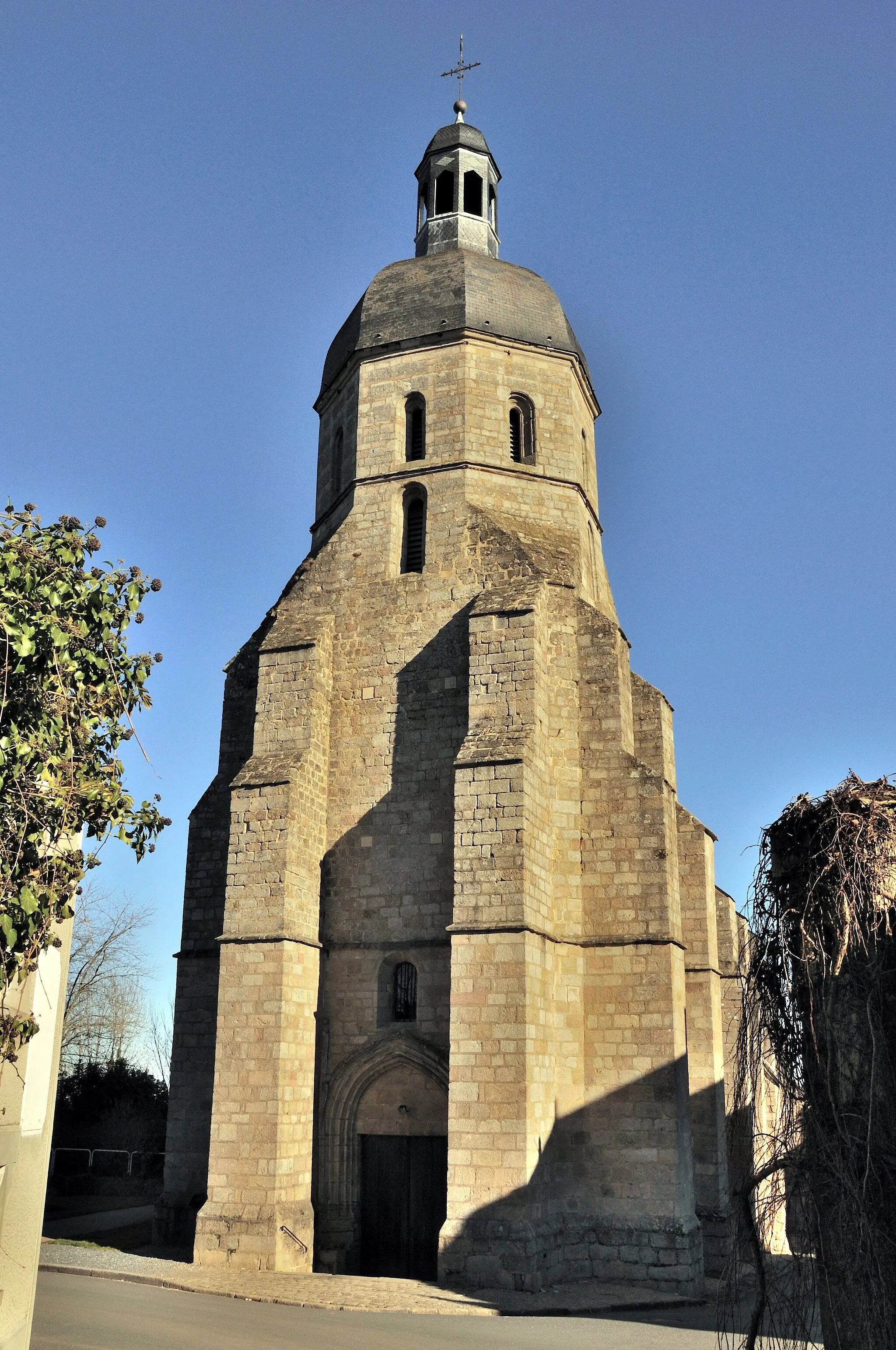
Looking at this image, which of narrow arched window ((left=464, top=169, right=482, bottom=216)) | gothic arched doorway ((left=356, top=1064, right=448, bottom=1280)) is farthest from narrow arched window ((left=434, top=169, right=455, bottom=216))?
gothic arched doorway ((left=356, top=1064, right=448, bottom=1280))

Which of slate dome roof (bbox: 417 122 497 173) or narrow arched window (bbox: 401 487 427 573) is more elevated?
slate dome roof (bbox: 417 122 497 173)

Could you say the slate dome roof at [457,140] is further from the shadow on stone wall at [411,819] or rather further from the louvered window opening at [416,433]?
the shadow on stone wall at [411,819]

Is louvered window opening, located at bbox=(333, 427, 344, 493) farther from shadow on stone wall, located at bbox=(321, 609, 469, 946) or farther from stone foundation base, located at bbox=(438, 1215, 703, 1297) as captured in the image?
stone foundation base, located at bbox=(438, 1215, 703, 1297)

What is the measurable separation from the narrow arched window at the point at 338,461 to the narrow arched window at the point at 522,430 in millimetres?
2957

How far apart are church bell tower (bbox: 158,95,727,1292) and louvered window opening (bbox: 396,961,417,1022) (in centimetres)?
3

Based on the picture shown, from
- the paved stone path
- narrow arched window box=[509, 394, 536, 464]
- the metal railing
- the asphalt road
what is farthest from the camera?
the metal railing

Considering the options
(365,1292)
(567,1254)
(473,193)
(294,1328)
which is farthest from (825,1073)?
(473,193)

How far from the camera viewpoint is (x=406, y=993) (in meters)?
15.3

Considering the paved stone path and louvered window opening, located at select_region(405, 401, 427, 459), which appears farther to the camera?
louvered window opening, located at select_region(405, 401, 427, 459)

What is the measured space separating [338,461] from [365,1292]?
13.0 meters

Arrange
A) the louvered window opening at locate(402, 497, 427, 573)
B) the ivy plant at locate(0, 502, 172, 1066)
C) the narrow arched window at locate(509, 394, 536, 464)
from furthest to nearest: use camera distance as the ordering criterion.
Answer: the narrow arched window at locate(509, 394, 536, 464), the louvered window opening at locate(402, 497, 427, 573), the ivy plant at locate(0, 502, 172, 1066)

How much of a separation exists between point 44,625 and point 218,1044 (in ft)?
30.7

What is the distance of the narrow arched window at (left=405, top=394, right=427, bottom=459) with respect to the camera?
1833cm

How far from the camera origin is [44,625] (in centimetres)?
671
